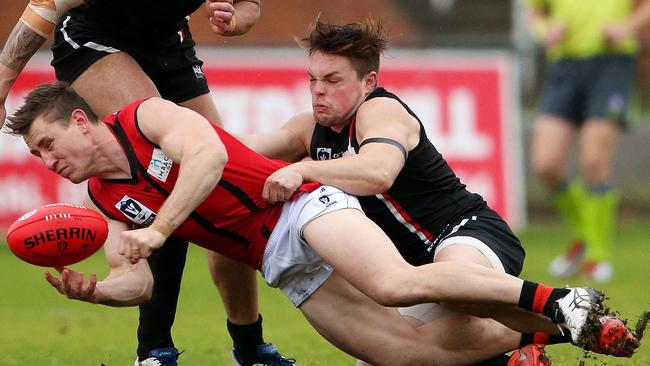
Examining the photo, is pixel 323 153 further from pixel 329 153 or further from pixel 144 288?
pixel 144 288

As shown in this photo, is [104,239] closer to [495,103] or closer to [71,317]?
[71,317]

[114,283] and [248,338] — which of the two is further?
[248,338]

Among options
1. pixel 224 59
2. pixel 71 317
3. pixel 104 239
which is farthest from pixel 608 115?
pixel 104 239

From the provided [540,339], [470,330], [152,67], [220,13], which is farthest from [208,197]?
[540,339]

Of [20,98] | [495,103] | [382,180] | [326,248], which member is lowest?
[20,98]

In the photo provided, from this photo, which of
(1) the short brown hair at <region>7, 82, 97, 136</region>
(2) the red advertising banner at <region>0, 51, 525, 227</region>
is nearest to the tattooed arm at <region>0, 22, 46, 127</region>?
(1) the short brown hair at <region>7, 82, 97, 136</region>

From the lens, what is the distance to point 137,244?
4.39 metres

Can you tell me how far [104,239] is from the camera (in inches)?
187

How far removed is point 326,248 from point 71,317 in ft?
12.2

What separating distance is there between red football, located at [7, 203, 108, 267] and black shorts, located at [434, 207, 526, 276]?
147 centimetres

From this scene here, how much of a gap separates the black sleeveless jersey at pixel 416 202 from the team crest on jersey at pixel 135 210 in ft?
3.02

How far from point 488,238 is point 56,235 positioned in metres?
1.82

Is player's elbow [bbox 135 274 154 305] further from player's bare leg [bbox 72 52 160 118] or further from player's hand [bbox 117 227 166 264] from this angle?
player's bare leg [bbox 72 52 160 118]

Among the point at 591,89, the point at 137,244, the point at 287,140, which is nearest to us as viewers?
the point at 137,244
